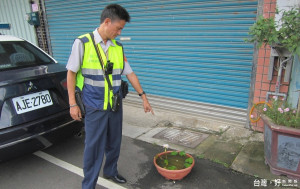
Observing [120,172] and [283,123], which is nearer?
[283,123]

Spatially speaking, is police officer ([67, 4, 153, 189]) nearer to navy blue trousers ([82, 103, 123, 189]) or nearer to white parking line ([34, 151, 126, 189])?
navy blue trousers ([82, 103, 123, 189])

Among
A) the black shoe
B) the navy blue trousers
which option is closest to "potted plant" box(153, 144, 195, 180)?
the black shoe

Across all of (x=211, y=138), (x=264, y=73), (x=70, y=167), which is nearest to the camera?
(x=70, y=167)

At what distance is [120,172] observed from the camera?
118 inches

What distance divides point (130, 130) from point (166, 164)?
5.18 ft

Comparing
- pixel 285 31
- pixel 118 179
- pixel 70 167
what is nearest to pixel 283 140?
pixel 285 31

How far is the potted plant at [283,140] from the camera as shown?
2.56 metres

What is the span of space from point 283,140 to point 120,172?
1.95 meters

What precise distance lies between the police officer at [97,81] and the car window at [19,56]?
151cm

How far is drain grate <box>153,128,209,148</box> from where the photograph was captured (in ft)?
12.2

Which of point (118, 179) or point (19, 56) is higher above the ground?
point (19, 56)

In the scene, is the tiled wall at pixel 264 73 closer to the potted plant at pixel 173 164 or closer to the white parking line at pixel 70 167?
the potted plant at pixel 173 164

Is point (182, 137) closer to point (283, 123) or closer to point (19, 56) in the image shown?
point (283, 123)

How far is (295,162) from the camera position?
2633 millimetres
